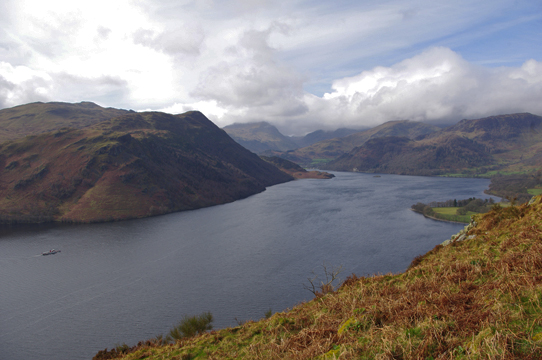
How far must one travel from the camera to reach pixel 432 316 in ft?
34.0

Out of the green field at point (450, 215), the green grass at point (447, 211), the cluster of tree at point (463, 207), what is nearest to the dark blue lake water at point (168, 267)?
the cluster of tree at point (463, 207)

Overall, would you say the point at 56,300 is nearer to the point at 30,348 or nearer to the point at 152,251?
the point at 30,348

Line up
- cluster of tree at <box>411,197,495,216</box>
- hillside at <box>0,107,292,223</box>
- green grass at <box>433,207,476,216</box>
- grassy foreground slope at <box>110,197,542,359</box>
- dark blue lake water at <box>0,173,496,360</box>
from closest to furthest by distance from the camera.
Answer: grassy foreground slope at <box>110,197,542,359</box> < dark blue lake water at <box>0,173,496,360</box> < cluster of tree at <box>411,197,495,216</box> < green grass at <box>433,207,476,216</box> < hillside at <box>0,107,292,223</box>

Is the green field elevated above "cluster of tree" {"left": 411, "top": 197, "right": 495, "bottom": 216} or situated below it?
below

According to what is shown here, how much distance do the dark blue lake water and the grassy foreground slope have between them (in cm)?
1486

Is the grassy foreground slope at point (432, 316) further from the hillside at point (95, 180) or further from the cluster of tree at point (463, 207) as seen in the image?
the hillside at point (95, 180)

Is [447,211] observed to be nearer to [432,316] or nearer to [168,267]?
[168,267]

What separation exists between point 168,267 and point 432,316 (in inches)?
Answer: 2468

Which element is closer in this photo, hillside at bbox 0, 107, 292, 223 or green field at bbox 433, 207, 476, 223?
green field at bbox 433, 207, 476, 223

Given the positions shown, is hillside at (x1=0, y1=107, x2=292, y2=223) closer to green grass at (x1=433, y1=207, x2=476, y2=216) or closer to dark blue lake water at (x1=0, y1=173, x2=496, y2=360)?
dark blue lake water at (x1=0, y1=173, x2=496, y2=360)

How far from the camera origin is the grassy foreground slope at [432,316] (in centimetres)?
863

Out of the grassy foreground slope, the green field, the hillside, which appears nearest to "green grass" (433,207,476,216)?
the green field

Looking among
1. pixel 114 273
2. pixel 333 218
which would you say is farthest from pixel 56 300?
pixel 333 218

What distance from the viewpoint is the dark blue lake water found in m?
42.8
